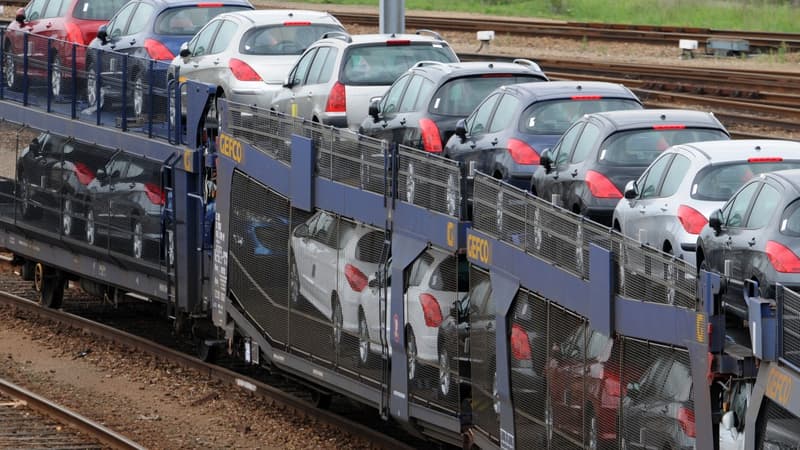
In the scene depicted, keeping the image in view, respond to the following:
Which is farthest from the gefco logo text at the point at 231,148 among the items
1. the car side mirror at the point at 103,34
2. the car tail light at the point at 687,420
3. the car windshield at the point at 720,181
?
the car tail light at the point at 687,420

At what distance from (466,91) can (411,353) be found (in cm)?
651

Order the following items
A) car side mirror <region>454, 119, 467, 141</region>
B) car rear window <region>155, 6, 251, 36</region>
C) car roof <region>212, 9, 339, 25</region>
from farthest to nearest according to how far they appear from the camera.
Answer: car rear window <region>155, 6, 251, 36</region>, car roof <region>212, 9, 339, 25</region>, car side mirror <region>454, 119, 467, 141</region>

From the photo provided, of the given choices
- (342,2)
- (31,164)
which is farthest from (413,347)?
(342,2)

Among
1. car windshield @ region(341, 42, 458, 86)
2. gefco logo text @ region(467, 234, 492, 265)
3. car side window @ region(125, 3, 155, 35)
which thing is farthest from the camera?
car side window @ region(125, 3, 155, 35)

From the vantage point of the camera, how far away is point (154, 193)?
20312 mm

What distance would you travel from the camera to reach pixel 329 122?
21953mm

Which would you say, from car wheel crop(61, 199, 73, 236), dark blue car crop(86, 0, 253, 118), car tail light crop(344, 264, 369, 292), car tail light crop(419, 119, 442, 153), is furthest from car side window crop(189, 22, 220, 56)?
car tail light crop(344, 264, 369, 292)

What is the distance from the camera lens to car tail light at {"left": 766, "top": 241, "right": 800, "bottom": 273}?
1370 centimetres

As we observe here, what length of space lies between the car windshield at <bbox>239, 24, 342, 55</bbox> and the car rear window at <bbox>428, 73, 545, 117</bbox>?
3952 millimetres

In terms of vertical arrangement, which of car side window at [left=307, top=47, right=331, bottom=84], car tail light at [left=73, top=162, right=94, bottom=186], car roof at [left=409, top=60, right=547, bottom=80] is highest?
car roof at [left=409, top=60, right=547, bottom=80]

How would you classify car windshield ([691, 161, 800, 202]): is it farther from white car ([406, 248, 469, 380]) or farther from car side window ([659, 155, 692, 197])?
white car ([406, 248, 469, 380])

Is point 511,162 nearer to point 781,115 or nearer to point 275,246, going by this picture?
point 275,246

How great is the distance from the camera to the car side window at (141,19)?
25.8 metres

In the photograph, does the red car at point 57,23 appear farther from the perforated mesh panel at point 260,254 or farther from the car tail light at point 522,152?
the car tail light at point 522,152
